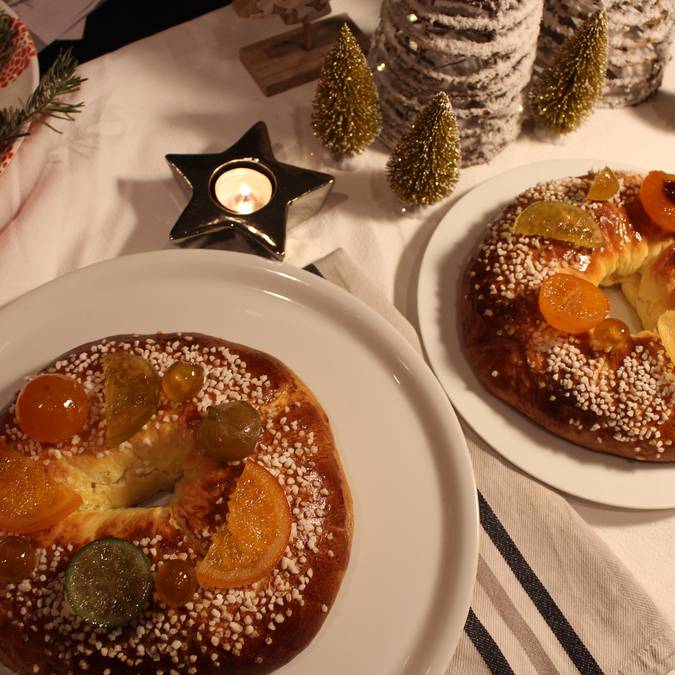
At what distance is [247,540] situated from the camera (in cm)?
135

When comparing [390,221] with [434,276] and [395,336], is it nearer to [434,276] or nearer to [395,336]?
[434,276]

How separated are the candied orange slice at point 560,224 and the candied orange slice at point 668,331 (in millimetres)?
254

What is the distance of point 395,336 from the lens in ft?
5.63

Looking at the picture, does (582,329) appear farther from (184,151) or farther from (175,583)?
(184,151)

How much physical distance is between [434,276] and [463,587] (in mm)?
818

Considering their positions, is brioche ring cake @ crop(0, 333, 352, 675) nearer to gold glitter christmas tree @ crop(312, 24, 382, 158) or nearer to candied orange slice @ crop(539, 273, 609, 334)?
candied orange slice @ crop(539, 273, 609, 334)

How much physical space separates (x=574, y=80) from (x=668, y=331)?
809mm

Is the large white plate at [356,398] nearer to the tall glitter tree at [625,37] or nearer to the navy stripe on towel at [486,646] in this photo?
the navy stripe on towel at [486,646]

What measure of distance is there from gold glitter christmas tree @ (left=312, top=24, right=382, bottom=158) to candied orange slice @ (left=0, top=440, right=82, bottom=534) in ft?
3.94

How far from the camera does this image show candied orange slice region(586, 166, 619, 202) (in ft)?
5.97

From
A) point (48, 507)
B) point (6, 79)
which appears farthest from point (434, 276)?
point (6, 79)

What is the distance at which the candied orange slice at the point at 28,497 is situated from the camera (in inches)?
53.3

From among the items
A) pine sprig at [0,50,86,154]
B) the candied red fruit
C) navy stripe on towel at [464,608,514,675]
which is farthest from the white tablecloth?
the candied red fruit

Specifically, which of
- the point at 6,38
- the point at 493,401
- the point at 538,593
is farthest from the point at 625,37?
the point at 6,38
